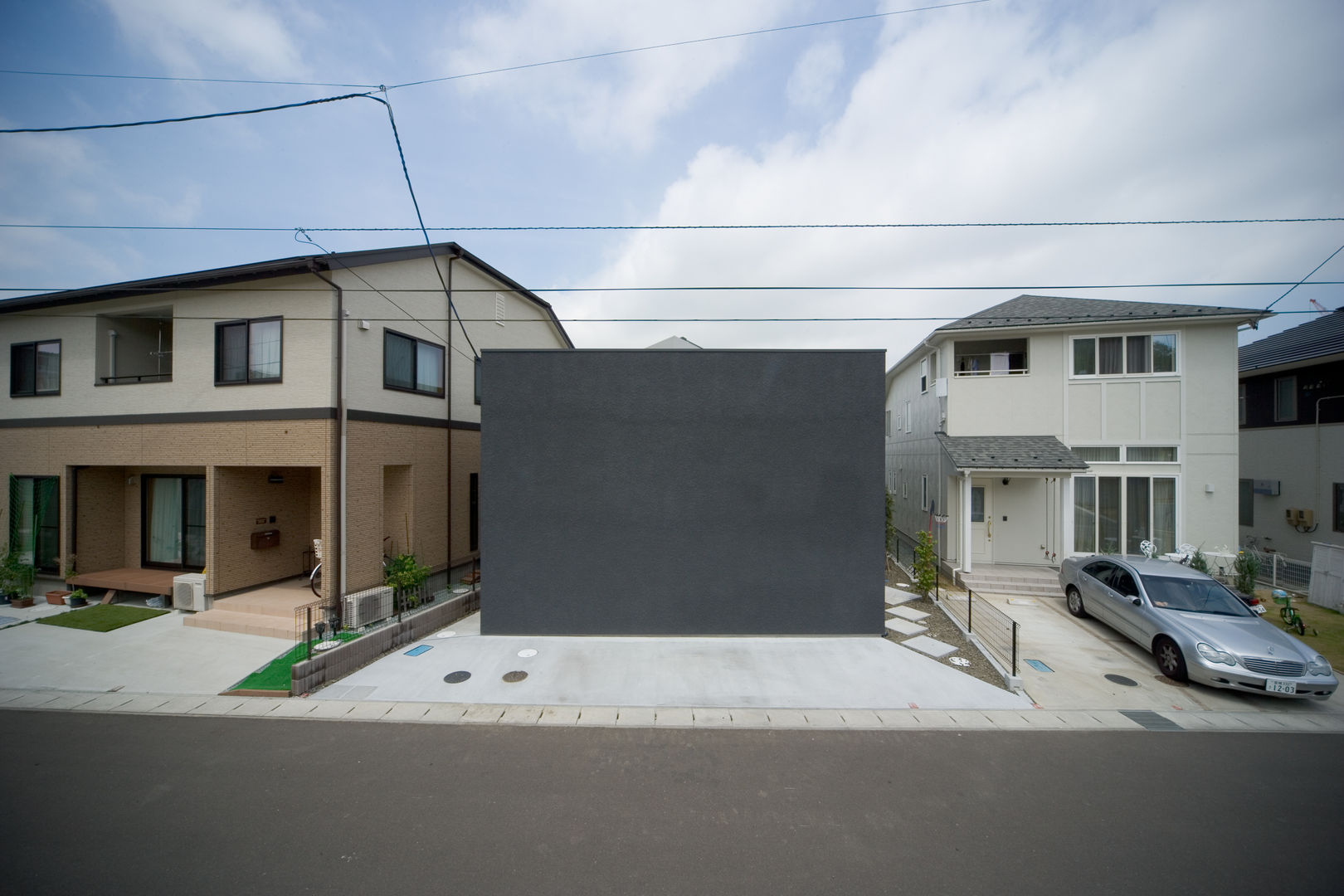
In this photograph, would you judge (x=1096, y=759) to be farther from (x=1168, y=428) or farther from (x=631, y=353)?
(x=1168, y=428)

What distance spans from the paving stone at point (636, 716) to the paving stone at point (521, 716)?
983 mm

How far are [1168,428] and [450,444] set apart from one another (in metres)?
16.9

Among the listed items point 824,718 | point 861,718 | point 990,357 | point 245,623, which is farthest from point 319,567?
point 990,357

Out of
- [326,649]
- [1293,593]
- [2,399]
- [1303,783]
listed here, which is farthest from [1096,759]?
[2,399]

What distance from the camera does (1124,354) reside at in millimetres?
12273

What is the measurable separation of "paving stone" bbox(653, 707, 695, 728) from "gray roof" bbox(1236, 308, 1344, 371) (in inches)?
666

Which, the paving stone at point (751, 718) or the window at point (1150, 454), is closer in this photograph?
the paving stone at point (751, 718)

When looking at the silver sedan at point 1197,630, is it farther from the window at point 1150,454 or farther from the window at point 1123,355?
the window at point 1123,355

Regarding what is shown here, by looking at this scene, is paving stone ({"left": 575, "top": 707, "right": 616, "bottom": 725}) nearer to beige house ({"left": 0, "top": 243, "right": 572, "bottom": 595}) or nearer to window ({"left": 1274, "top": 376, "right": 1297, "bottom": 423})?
beige house ({"left": 0, "top": 243, "right": 572, "bottom": 595})

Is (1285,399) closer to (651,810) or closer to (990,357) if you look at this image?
(990,357)

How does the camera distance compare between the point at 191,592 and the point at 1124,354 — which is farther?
the point at 1124,354

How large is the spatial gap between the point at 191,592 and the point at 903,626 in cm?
1323

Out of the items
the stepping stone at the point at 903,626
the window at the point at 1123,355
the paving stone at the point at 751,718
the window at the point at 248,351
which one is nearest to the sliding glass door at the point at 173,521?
the window at the point at 248,351

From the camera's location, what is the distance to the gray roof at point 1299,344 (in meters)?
13.7
